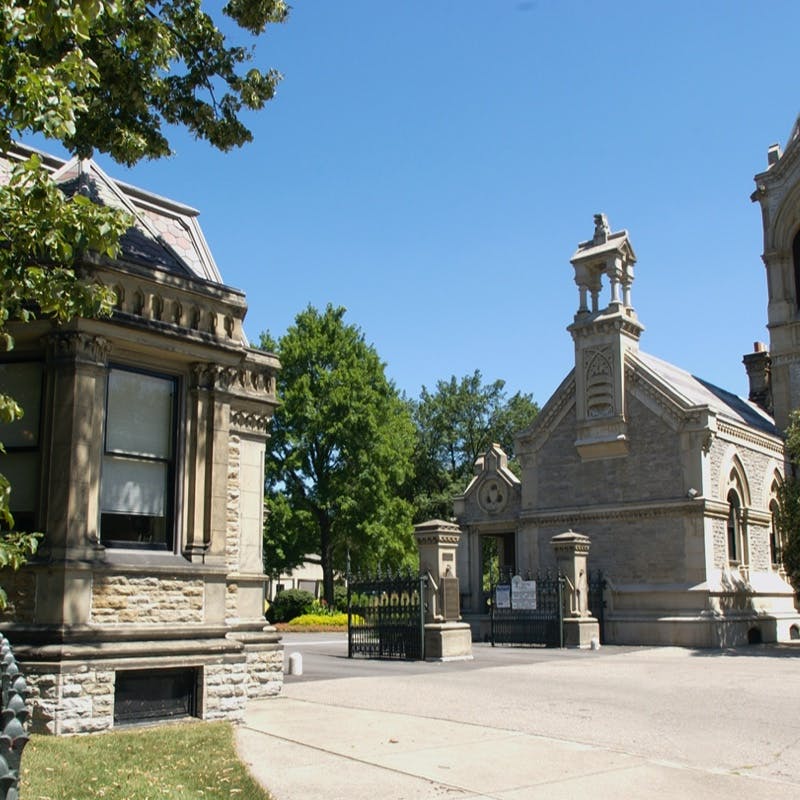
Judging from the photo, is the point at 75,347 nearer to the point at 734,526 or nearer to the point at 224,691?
the point at 224,691

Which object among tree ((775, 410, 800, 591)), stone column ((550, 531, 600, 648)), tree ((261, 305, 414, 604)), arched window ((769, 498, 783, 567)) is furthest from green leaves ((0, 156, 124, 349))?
tree ((261, 305, 414, 604))


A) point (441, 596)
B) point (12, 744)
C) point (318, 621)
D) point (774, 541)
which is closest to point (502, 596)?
point (441, 596)

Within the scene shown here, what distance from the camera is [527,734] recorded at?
1044cm

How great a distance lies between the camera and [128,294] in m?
11.4

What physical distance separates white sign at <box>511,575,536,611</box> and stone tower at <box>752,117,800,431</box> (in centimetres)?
1382

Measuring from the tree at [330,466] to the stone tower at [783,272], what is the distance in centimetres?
1821

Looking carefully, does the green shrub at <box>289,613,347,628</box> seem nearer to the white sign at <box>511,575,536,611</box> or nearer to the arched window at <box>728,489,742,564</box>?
the white sign at <box>511,575,536,611</box>

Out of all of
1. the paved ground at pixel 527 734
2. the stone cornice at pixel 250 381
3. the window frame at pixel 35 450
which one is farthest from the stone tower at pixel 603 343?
the window frame at pixel 35 450

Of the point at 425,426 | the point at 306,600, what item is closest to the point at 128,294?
the point at 306,600

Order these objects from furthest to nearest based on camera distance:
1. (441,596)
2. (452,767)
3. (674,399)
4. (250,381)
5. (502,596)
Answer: (674,399) → (502,596) → (441,596) → (250,381) → (452,767)

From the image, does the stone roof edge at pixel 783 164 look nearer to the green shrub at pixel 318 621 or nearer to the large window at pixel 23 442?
the green shrub at pixel 318 621

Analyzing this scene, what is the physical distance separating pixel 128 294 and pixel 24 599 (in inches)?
149

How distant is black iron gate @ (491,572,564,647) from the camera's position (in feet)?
85.9

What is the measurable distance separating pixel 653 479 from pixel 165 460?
800 inches
